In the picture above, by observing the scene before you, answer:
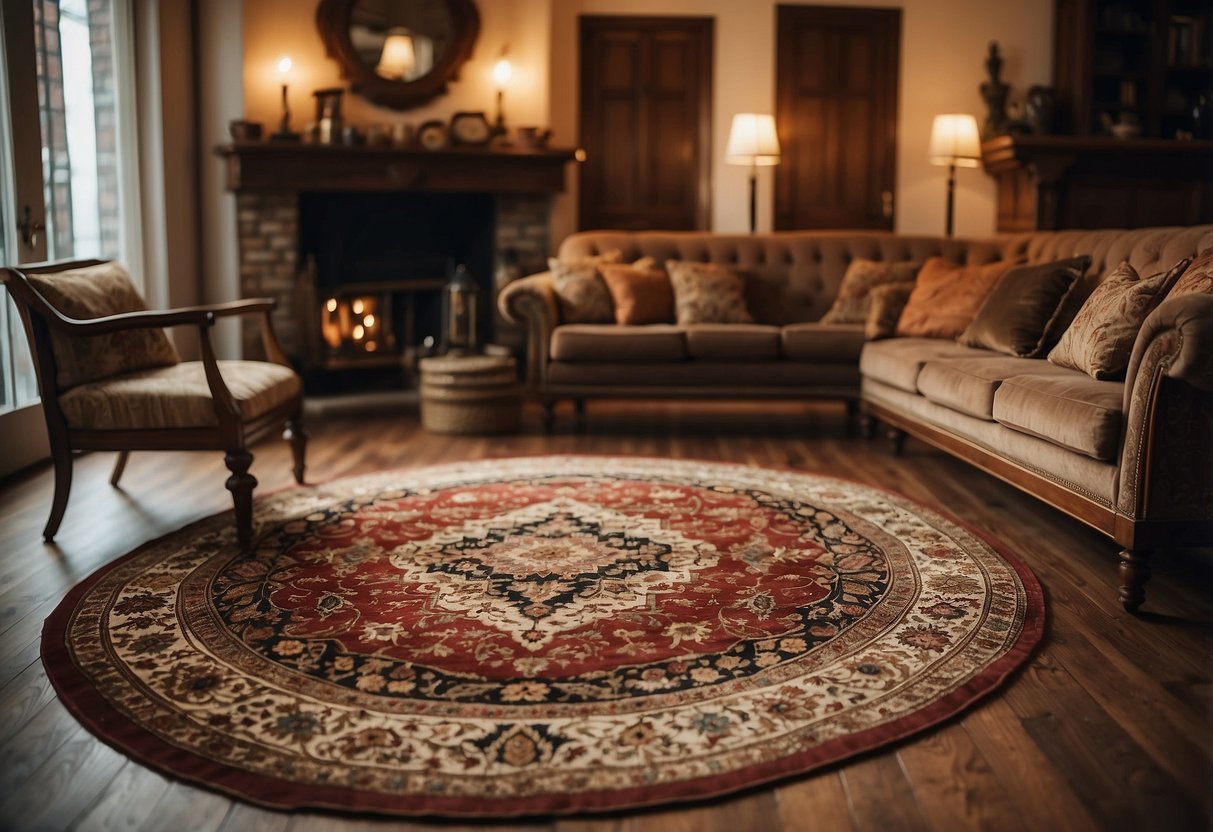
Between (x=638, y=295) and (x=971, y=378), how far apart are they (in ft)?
6.85

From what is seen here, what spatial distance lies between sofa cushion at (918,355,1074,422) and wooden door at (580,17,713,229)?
327 cm

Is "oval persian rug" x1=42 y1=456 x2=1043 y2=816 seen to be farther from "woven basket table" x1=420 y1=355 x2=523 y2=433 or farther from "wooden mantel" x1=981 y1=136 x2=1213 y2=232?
"wooden mantel" x1=981 y1=136 x2=1213 y2=232

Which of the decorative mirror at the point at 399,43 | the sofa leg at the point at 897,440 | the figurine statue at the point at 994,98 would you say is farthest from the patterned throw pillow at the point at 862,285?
the decorative mirror at the point at 399,43

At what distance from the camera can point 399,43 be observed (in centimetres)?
636

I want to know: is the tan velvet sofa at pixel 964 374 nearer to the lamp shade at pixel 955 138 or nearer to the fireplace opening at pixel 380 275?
Result: the lamp shade at pixel 955 138

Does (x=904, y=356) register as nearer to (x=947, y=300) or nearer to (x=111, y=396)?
Result: (x=947, y=300)

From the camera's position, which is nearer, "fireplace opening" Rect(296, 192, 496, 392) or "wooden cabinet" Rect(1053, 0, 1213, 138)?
"fireplace opening" Rect(296, 192, 496, 392)

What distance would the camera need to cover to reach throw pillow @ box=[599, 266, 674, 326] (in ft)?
18.0

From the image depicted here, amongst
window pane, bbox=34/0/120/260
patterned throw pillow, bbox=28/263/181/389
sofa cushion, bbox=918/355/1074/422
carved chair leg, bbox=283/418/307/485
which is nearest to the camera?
patterned throw pillow, bbox=28/263/181/389

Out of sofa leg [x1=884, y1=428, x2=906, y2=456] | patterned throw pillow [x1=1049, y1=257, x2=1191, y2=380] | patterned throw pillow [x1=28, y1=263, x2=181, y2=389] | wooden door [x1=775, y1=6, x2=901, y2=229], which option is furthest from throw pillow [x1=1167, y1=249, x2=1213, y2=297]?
wooden door [x1=775, y1=6, x2=901, y2=229]

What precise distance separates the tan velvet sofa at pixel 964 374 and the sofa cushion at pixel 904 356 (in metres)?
0.01

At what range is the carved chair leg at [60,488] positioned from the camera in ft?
11.0

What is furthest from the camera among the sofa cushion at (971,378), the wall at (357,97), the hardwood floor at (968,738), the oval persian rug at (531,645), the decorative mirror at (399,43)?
the decorative mirror at (399,43)

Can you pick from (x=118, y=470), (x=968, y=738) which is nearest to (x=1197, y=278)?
(x=968, y=738)
